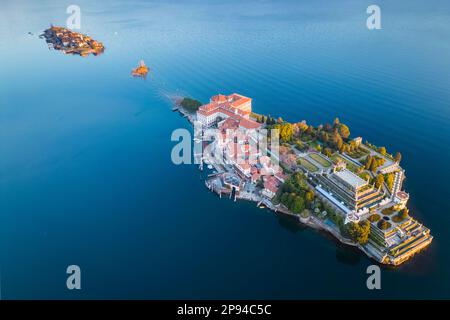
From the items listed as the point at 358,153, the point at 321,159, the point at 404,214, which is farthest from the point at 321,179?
the point at 404,214

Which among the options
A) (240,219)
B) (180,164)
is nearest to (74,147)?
(180,164)

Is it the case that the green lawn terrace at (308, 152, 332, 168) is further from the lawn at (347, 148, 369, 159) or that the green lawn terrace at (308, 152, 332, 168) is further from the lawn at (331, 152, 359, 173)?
the lawn at (347, 148, 369, 159)

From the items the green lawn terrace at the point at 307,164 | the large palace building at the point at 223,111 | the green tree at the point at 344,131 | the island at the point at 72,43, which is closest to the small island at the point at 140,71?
the island at the point at 72,43

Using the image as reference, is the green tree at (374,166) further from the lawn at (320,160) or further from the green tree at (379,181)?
the lawn at (320,160)

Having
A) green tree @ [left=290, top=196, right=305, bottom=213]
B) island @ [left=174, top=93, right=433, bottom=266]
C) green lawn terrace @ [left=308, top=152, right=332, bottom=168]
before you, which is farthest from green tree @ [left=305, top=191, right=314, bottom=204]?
green lawn terrace @ [left=308, top=152, right=332, bottom=168]

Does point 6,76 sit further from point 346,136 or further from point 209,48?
point 346,136

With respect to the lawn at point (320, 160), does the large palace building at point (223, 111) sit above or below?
above
